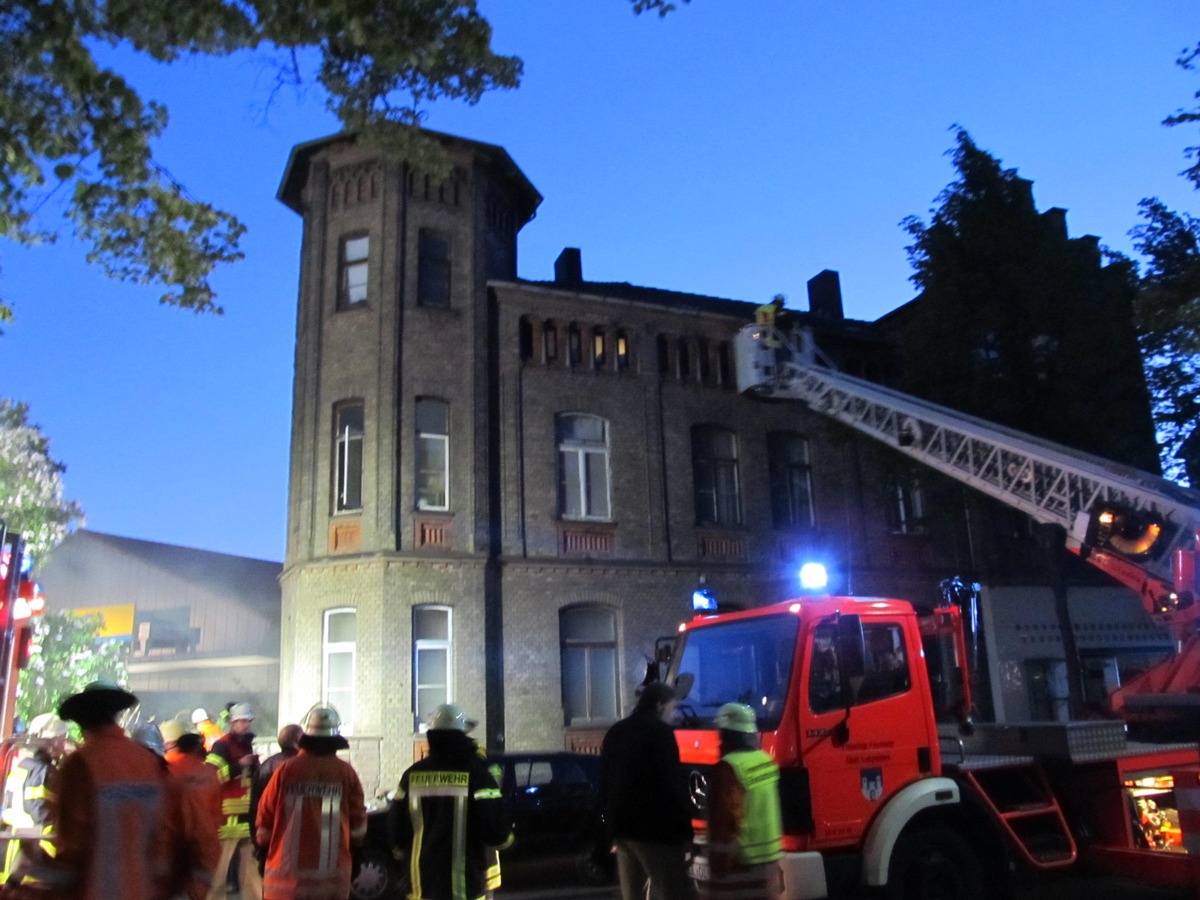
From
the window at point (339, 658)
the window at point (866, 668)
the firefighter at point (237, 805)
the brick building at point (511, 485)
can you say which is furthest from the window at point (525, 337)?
the window at point (866, 668)

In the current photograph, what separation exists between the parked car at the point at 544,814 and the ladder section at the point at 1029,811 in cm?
396

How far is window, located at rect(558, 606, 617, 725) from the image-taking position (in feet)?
55.2

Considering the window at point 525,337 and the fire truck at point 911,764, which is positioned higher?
the window at point 525,337

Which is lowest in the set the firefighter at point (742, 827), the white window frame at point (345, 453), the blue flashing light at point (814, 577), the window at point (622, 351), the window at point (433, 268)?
the firefighter at point (742, 827)

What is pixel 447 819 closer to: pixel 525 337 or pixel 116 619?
pixel 525 337

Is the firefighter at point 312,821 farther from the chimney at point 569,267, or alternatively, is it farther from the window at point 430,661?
the chimney at point 569,267

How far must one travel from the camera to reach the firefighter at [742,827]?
4797mm

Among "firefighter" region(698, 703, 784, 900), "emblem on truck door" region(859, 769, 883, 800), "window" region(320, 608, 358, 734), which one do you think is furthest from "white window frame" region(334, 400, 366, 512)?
"firefighter" region(698, 703, 784, 900)

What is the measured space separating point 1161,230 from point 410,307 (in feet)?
39.1

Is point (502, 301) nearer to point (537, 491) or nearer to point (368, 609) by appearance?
point (537, 491)

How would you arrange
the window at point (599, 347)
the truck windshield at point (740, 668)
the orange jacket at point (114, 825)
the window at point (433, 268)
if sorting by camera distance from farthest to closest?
the window at point (599, 347) → the window at point (433, 268) → the truck windshield at point (740, 668) → the orange jacket at point (114, 825)

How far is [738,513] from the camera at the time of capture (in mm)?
18969

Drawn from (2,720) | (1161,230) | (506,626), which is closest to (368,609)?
(506,626)

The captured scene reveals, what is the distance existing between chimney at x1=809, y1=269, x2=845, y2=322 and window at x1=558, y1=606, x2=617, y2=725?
11.2 metres
